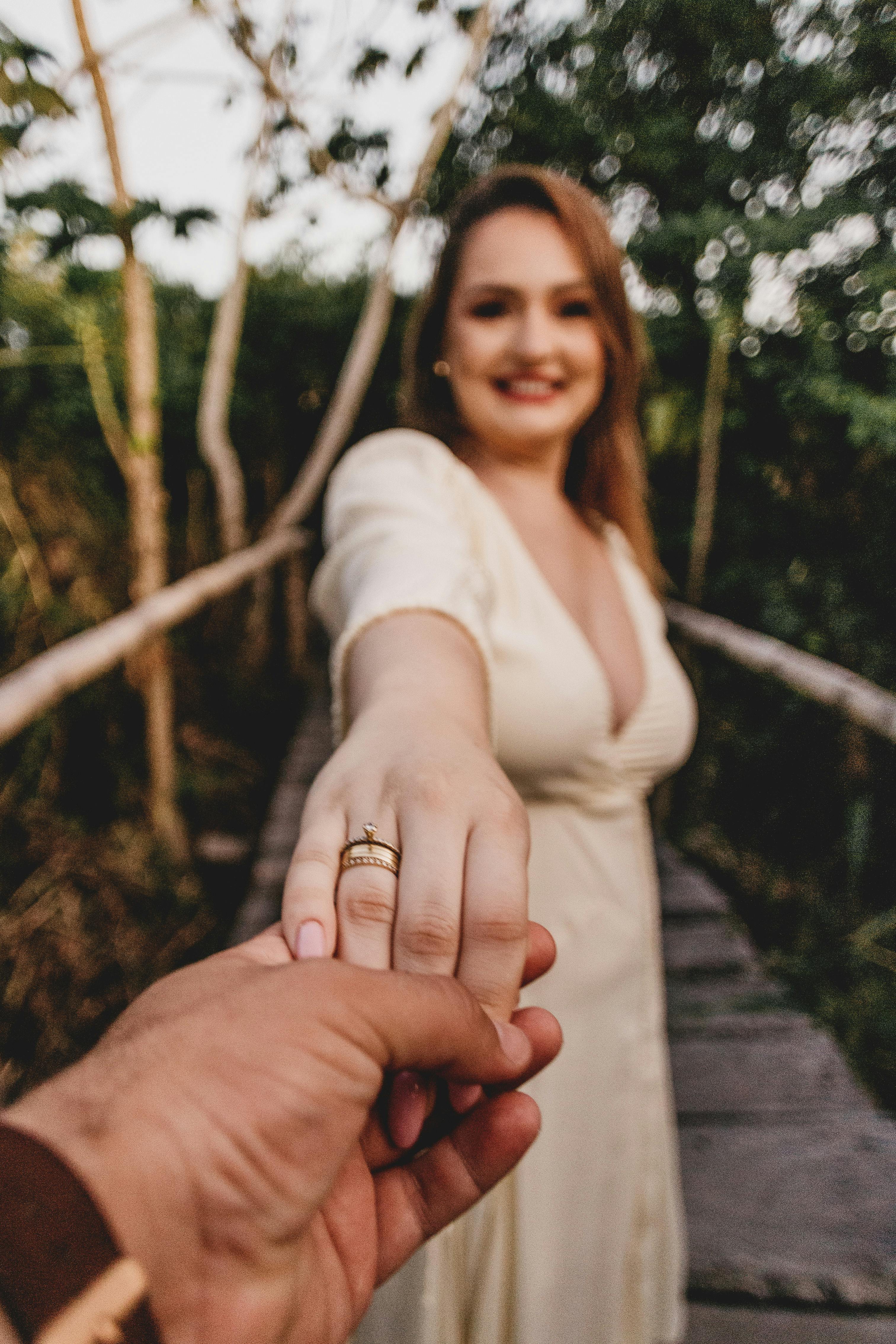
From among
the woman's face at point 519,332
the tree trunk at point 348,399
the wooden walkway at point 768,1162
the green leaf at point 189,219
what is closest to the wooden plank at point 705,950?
the wooden walkway at point 768,1162

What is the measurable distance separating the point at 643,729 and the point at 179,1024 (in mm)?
930

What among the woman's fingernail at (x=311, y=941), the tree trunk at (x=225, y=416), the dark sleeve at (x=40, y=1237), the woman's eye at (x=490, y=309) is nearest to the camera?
the dark sleeve at (x=40, y=1237)

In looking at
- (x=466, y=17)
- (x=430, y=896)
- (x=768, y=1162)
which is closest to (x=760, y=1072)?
(x=768, y=1162)

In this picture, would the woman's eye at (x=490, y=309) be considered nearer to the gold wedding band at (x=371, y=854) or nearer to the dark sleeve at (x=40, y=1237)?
the gold wedding band at (x=371, y=854)

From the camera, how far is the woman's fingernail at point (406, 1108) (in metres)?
0.45

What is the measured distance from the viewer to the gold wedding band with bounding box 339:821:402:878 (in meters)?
0.44

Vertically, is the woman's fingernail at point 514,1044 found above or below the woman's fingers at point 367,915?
below

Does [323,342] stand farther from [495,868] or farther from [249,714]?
[495,868]

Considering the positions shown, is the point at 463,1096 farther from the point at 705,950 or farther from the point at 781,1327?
the point at 705,950

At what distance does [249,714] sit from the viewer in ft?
11.3

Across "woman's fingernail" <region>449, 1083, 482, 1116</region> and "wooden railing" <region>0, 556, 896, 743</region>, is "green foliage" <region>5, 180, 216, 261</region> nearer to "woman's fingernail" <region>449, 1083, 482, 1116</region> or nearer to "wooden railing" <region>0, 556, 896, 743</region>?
"wooden railing" <region>0, 556, 896, 743</region>

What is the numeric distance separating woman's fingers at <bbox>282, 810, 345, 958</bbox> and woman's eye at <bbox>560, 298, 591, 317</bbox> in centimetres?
114

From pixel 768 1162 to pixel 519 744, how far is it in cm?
116

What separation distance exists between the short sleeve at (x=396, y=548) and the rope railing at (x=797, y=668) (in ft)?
2.44
